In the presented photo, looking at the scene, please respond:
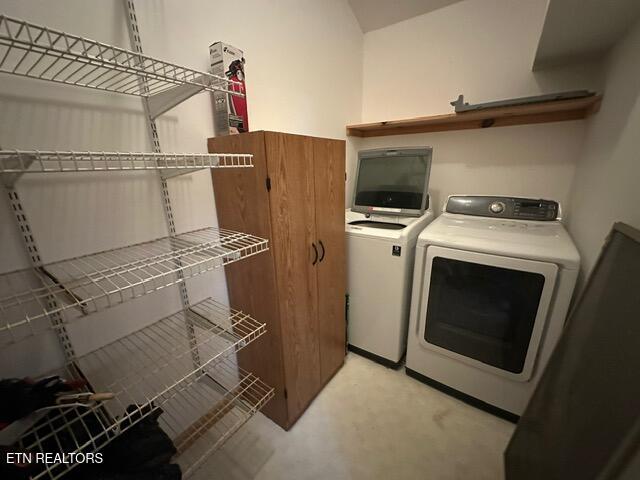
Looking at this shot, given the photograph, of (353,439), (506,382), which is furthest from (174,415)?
(506,382)

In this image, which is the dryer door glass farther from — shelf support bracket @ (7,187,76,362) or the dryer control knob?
shelf support bracket @ (7,187,76,362)

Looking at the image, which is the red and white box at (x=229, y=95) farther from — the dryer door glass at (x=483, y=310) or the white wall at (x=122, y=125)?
the dryer door glass at (x=483, y=310)

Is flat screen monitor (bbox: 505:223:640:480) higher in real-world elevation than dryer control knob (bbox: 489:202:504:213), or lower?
lower

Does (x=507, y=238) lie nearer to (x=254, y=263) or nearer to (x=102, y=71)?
(x=254, y=263)

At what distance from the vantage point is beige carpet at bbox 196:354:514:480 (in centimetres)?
122

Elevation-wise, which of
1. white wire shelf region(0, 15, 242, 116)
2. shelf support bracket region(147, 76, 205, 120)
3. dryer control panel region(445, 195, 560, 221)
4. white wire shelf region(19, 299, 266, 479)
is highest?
white wire shelf region(0, 15, 242, 116)

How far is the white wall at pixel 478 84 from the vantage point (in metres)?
1.64

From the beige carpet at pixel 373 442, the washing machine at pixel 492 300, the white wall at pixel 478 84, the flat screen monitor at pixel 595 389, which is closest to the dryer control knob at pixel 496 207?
the washing machine at pixel 492 300

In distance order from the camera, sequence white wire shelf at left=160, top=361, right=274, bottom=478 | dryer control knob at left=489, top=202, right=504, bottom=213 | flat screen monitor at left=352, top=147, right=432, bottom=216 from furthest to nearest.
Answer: flat screen monitor at left=352, top=147, right=432, bottom=216
dryer control knob at left=489, top=202, right=504, bottom=213
white wire shelf at left=160, top=361, right=274, bottom=478

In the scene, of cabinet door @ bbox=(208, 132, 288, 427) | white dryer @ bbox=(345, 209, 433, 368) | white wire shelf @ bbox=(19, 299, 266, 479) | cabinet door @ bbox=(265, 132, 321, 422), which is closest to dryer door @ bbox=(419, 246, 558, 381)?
white dryer @ bbox=(345, 209, 433, 368)

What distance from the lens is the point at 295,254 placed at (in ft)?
4.01

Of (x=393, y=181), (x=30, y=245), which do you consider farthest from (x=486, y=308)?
(x=30, y=245)

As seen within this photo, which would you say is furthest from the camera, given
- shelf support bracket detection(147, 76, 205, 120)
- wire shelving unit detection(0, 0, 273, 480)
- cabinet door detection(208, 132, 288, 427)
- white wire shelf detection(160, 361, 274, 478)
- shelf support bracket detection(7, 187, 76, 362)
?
white wire shelf detection(160, 361, 274, 478)

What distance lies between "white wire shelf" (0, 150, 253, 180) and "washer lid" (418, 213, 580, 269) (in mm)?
1105
